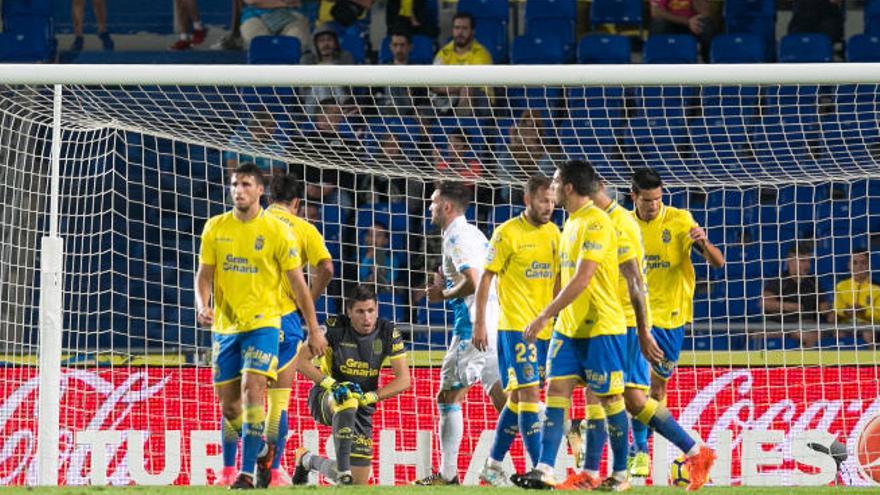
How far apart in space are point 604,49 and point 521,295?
7116 millimetres

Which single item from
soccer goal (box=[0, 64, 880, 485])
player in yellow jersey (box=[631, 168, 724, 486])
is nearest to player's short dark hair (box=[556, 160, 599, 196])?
player in yellow jersey (box=[631, 168, 724, 486])

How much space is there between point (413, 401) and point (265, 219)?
317 cm

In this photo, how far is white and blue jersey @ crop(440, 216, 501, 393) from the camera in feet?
33.6

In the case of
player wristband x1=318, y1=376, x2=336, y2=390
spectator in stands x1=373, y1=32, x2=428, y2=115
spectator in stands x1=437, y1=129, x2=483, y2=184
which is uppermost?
spectator in stands x1=373, y1=32, x2=428, y2=115

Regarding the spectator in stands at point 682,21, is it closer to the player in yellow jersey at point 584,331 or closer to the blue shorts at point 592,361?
the player in yellow jersey at point 584,331

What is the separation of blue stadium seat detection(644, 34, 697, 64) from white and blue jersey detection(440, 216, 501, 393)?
613 cm

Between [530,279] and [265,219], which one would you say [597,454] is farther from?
[265,219]

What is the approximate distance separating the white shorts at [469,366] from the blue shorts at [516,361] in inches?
34.3

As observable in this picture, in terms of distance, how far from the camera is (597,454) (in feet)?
28.4

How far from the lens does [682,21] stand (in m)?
16.7

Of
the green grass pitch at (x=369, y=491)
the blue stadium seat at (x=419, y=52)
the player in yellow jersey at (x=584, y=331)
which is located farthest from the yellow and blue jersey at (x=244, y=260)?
the blue stadium seat at (x=419, y=52)

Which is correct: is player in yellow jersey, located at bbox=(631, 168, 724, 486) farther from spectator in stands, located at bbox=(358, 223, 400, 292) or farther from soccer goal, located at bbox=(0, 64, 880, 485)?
spectator in stands, located at bbox=(358, 223, 400, 292)

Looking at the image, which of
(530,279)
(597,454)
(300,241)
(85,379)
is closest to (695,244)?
(530,279)

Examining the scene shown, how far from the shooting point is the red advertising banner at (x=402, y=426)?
11.2m
